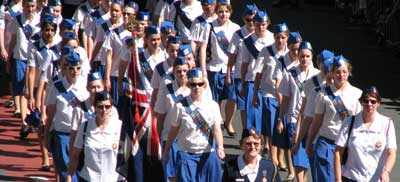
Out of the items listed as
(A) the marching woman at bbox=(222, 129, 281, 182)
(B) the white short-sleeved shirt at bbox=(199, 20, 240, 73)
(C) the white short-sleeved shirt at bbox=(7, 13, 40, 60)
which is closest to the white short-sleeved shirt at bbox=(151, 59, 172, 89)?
(A) the marching woman at bbox=(222, 129, 281, 182)

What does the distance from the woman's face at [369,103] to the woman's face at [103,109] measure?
2696 millimetres

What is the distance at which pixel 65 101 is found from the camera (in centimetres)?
1805

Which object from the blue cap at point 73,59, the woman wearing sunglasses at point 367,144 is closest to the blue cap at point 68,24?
the blue cap at point 73,59

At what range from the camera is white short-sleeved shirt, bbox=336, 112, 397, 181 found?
16219 mm

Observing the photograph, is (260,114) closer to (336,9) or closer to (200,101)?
(200,101)

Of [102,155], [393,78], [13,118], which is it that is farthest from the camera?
[393,78]

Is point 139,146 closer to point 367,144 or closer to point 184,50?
point 184,50

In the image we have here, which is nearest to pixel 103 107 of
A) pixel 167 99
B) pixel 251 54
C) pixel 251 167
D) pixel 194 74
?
pixel 194 74

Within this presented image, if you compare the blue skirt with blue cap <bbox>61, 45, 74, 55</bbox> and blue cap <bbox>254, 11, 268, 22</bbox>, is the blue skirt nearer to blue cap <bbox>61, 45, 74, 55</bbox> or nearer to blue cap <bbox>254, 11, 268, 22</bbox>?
blue cap <bbox>61, 45, 74, 55</bbox>

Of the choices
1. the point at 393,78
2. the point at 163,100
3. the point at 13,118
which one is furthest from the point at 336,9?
the point at 163,100

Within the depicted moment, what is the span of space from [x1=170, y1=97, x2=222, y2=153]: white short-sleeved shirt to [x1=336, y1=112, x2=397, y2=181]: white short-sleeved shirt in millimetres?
1756

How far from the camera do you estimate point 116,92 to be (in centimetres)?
2219

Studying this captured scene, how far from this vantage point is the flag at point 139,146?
17828mm

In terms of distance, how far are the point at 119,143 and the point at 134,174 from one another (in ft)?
2.53
